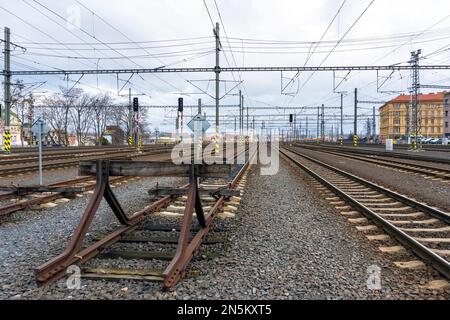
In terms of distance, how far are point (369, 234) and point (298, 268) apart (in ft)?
6.69

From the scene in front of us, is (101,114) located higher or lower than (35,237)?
higher

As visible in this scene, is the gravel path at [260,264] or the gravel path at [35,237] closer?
the gravel path at [260,264]

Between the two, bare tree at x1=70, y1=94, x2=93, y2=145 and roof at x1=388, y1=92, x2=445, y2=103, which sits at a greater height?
roof at x1=388, y1=92, x2=445, y2=103

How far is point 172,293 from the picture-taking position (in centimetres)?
323

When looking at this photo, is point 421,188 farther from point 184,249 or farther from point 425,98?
point 425,98

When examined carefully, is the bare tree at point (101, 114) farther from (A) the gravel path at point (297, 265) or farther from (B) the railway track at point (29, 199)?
(A) the gravel path at point (297, 265)
